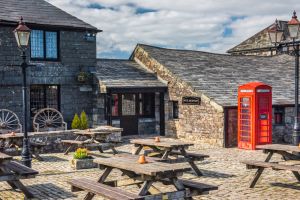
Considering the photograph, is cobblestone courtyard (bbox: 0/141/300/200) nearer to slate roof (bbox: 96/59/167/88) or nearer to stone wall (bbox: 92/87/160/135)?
stone wall (bbox: 92/87/160/135)

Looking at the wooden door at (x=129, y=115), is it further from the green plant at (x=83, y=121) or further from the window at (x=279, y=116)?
the window at (x=279, y=116)

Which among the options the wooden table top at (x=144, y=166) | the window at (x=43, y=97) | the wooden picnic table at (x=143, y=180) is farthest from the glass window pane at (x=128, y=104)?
the wooden picnic table at (x=143, y=180)

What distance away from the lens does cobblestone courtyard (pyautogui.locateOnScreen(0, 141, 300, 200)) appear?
912 centimetres

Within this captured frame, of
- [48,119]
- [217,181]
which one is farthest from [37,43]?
[217,181]

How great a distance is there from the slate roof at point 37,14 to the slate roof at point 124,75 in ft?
7.67

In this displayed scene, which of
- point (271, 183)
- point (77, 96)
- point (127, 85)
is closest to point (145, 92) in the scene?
point (127, 85)

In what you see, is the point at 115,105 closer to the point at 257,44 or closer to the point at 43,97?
the point at 43,97

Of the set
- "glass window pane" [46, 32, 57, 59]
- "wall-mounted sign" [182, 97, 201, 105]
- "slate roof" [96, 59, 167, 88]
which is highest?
"glass window pane" [46, 32, 57, 59]

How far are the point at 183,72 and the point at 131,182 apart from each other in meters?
13.0

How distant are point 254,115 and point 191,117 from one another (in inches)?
146

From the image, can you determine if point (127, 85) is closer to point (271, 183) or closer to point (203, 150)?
point (203, 150)

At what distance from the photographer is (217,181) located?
10.5 meters

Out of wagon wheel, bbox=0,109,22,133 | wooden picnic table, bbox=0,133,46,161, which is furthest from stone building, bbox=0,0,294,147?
wooden picnic table, bbox=0,133,46,161

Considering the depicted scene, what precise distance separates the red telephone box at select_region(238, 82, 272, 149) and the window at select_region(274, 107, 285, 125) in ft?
10.3
